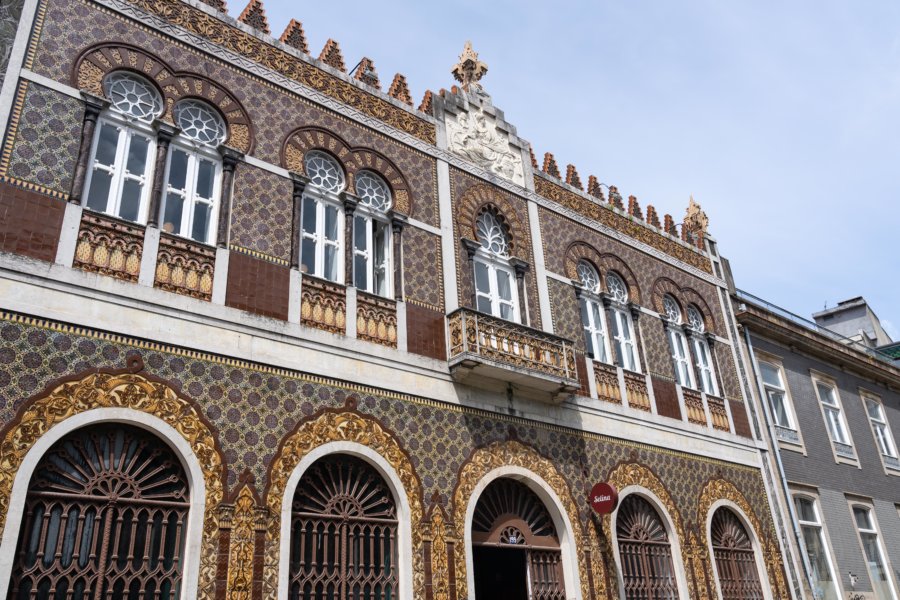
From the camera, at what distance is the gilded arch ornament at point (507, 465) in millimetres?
11227

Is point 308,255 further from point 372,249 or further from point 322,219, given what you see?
point 372,249

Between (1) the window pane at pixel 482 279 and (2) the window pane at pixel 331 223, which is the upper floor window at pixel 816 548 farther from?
(2) the window pane at pixel 331 223

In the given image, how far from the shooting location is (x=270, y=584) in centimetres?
905

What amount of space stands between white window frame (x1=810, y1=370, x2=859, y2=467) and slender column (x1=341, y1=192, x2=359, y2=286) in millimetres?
14440

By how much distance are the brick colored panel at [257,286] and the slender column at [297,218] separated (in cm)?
35

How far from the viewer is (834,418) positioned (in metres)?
20.7

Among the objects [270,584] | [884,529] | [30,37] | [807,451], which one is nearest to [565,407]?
[270,584]

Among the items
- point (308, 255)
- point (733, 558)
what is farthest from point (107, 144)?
point (733, 558)

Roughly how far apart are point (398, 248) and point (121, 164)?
14.4ft

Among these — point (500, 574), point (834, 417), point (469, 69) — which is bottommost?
point (500, 574)

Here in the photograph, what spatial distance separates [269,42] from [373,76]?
2082 millimetres

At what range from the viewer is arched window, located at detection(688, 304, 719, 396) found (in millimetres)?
17547

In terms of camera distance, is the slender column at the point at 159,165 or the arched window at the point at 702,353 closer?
the slender column at the point at 159,165

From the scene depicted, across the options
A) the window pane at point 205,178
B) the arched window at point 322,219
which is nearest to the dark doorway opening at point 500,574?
the arched window at point 322,219
